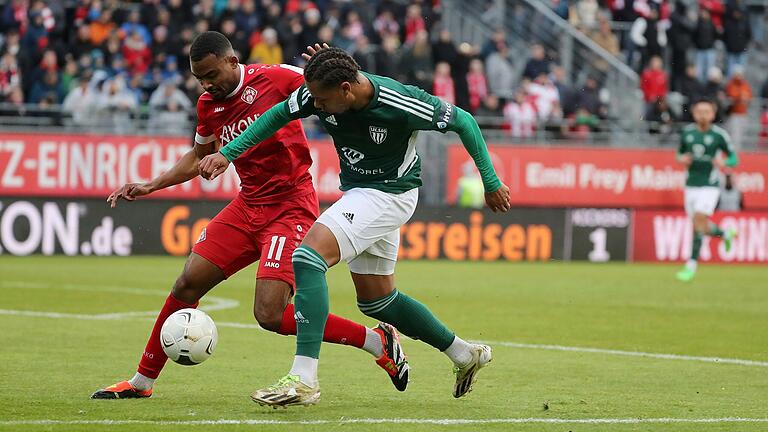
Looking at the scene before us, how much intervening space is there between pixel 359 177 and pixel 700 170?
13.5 metres

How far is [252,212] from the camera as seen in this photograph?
793 centimetres

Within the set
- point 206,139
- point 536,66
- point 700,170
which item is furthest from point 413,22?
point 206,139

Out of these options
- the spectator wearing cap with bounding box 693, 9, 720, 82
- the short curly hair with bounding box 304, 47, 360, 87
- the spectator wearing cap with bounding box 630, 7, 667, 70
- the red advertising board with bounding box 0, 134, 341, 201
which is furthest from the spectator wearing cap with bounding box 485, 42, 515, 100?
the short curly hair with bounding box 304, 47, 360, 87

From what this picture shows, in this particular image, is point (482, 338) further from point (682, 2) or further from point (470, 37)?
point (682, 2)

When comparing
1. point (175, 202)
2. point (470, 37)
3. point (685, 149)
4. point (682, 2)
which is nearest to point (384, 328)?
point (685, 149)

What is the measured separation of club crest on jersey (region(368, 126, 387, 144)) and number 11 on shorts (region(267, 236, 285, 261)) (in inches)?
38.9

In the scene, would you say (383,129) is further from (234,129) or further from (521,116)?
(521,116)

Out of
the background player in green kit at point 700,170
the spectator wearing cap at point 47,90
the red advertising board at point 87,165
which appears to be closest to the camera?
the background player in green kit at point 700,170

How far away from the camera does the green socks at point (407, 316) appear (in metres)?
7.55

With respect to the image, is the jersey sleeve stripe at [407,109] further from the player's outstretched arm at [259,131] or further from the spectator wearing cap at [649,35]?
the spectator wearing cap at [649,35]

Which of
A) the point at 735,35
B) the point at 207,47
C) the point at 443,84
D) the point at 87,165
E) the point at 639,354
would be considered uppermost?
the point at 735,35

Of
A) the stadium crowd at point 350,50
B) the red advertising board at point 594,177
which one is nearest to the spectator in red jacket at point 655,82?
the stadium crowd at point 350,50

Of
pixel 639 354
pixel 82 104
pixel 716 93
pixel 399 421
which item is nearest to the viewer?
pixel 399 421

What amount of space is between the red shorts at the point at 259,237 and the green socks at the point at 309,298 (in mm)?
663
